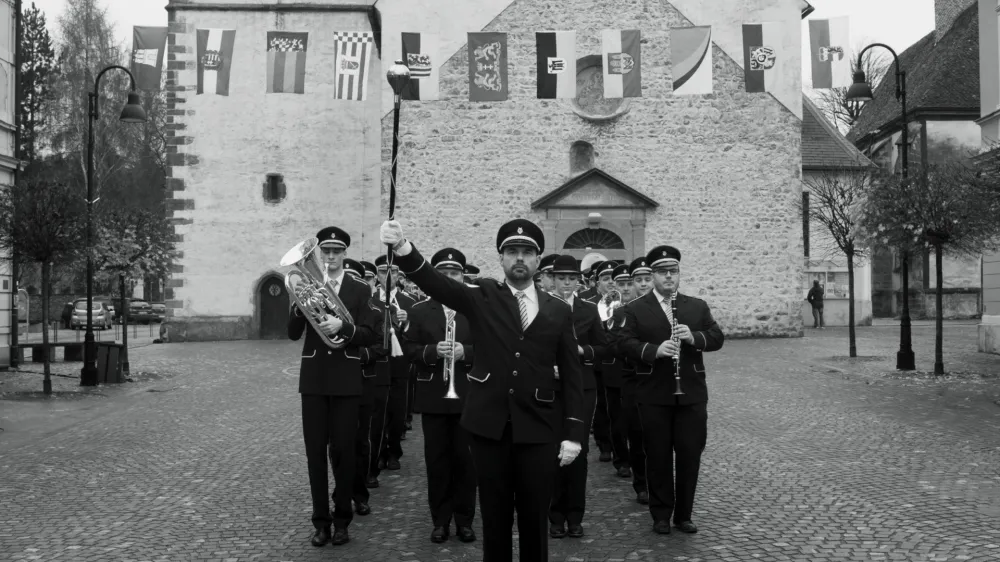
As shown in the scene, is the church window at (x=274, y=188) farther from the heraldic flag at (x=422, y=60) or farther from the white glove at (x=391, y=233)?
the white glove at (x=391, y=233)

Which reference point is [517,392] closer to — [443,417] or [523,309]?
[523,309]

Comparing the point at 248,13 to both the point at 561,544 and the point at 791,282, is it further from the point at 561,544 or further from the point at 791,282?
the point at 561,544

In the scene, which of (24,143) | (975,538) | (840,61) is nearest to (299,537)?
(975,538)

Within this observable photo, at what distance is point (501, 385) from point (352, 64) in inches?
769

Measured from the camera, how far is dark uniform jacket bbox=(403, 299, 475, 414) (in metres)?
7.21

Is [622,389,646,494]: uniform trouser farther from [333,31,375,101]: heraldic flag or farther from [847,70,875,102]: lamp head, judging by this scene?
[333,31,375,101]: heraldic flag

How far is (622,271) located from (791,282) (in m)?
20.3

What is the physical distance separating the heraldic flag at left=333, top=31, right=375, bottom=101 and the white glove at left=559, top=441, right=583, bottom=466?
63.4ft

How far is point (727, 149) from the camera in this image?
1173 inches

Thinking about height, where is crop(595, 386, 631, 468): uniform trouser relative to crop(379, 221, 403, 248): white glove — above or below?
below

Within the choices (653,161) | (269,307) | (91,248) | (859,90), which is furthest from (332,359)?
(269,307)

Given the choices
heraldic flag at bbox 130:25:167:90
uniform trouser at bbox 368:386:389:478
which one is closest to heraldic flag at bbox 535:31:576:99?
heraldic flag at bbox 130:25:167:90

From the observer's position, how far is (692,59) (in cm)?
2330

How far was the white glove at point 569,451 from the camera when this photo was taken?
4875 millimetres
